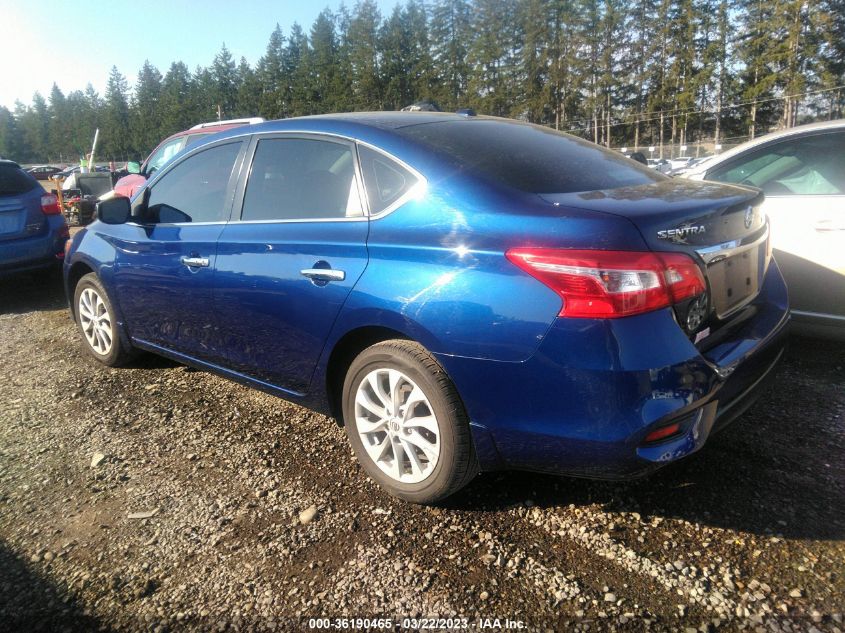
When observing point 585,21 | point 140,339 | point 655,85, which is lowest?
point 140,339

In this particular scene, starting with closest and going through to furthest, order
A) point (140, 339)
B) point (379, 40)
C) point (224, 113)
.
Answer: point (140, 339) → point (379, 40) → point (224, 113)

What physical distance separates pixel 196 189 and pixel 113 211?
2.15ft

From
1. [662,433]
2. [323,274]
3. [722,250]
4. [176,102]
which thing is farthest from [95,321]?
[176,102]

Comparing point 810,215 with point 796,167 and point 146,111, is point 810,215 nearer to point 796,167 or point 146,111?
point 796,167

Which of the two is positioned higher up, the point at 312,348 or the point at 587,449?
the point at 312,348

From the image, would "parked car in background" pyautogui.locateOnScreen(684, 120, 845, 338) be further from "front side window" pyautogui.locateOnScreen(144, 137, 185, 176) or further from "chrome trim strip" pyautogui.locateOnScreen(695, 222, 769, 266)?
"front side window" pyautogui.locateOnScreen(144, 137, 185, 176)

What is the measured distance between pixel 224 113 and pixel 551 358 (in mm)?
95031

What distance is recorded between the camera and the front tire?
248 centimetres

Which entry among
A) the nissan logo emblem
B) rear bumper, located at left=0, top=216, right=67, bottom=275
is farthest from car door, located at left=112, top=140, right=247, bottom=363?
rear bumper, located at left=0, top=216, right=67, bottom=275

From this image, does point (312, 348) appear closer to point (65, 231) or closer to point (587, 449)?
point (587, 449)

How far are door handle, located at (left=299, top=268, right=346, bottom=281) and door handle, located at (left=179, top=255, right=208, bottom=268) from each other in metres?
0.82

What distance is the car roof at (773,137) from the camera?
13.8 feet

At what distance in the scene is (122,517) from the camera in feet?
9.10

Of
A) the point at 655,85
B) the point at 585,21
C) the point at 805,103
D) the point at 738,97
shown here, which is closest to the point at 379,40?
the point at 585,21
